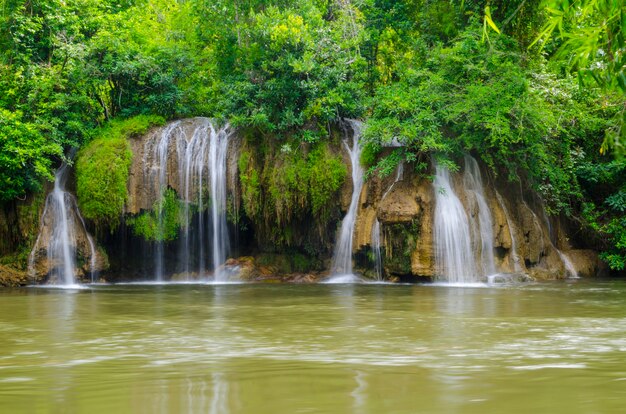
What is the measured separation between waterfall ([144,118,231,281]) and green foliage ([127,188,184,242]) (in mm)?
47

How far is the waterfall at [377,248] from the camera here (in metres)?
20.9

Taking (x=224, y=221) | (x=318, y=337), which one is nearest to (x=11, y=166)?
(x=224, y=221)

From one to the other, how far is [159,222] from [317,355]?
1534 cm

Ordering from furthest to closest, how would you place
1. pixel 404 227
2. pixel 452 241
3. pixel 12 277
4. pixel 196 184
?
pixel 196 184
pixel 12 277
pixel 452 241
pixel 404 227

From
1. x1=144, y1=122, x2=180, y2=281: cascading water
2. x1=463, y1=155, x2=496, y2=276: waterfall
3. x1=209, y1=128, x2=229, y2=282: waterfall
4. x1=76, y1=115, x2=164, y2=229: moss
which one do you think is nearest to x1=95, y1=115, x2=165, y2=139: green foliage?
x1=76, y1=115, x2=164, y2=229: moss

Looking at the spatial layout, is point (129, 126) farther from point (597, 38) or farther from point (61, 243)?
point (597, 38)

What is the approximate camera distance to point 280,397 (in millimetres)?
5996

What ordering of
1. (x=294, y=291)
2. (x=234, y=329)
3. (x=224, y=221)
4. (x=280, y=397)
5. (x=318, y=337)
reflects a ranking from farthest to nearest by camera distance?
1. (x=224, y=221)
2. (x=294, y=291)
3. (x=234, y=329)
4. (x=318, y=337)
5. (x=280, y=397)

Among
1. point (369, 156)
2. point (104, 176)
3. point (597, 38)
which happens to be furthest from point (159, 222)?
point (597, 38)

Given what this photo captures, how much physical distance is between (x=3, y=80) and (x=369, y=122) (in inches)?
442

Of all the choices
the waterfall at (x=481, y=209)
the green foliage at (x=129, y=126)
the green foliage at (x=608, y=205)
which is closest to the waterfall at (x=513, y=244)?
the waterfall at (x=481, y=209)

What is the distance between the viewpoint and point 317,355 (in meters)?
8.12

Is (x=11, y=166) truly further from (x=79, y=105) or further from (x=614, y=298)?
(x=614, y=298)

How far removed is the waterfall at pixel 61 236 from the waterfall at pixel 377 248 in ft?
26.5
